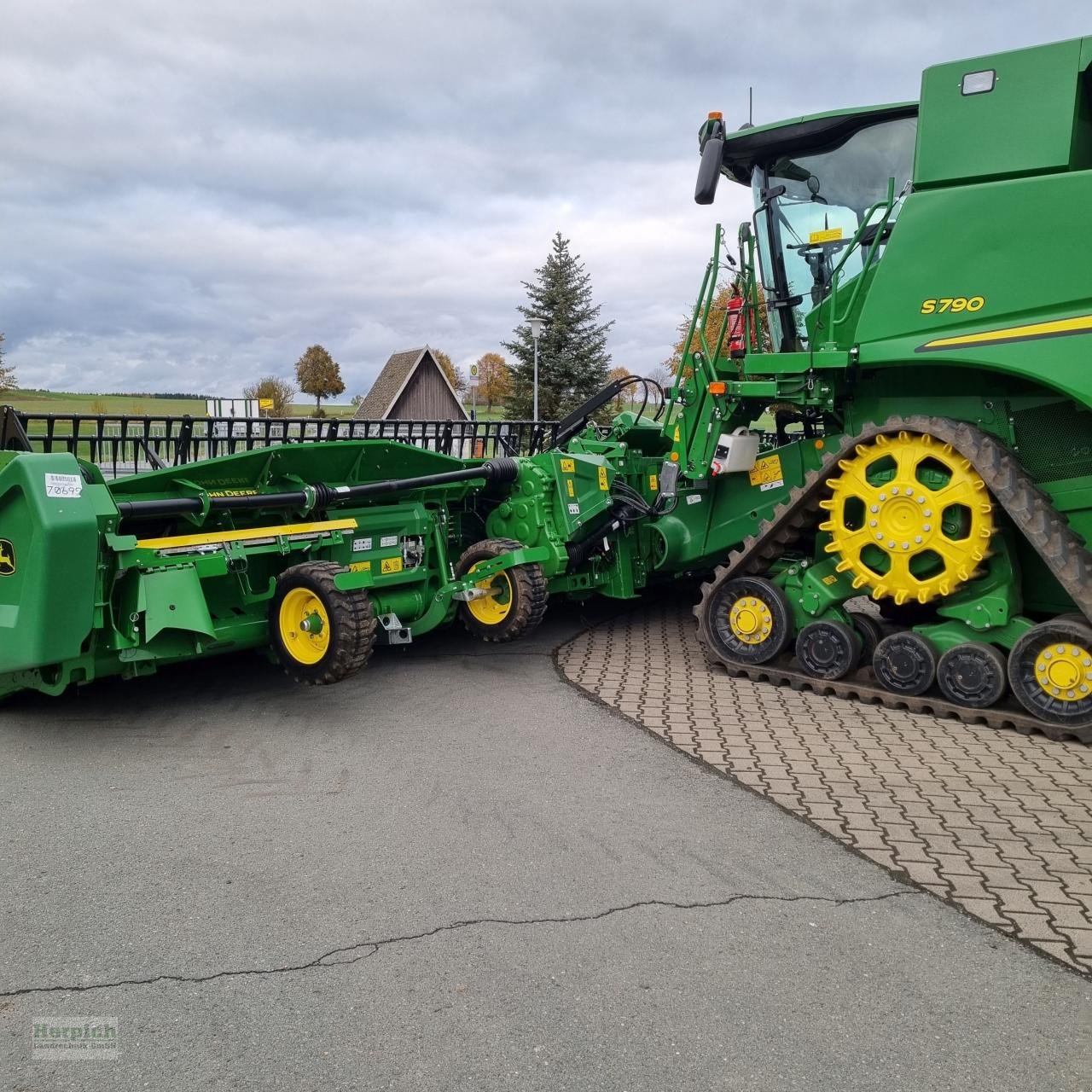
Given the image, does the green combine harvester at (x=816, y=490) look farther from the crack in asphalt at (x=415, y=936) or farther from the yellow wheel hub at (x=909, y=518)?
the crack in asphalt at (x=415, y=936)

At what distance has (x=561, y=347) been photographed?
37031 millimetres

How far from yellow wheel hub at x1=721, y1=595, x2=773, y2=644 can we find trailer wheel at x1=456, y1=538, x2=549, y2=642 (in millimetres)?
1295

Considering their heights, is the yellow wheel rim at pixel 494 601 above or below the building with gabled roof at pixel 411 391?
below

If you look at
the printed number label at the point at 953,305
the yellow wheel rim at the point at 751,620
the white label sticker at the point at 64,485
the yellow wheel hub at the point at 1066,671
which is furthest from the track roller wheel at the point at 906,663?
the white label sticker at the point at 64,485

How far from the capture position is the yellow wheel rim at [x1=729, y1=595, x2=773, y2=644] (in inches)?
240

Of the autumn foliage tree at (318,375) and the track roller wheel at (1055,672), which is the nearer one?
the track roller wheel at (1055,672)

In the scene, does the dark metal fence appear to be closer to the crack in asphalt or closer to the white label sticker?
the white label sticker

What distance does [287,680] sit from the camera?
20.2ft

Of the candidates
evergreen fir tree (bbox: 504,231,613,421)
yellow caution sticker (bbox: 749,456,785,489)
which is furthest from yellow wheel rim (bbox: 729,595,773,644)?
evergreen fir tree (bbox: 504,231,613,421)

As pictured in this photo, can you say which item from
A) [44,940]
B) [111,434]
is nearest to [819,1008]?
[44,940]

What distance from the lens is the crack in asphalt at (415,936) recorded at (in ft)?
9.09

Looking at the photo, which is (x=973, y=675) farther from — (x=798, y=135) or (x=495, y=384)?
(x=495, y=384)

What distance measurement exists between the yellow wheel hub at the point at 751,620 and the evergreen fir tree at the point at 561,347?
101 feet

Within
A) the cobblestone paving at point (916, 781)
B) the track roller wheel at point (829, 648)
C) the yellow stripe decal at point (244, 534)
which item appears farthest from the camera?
the track roller wheel at point (829, 648)
